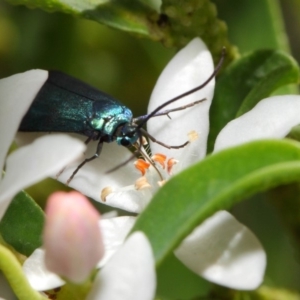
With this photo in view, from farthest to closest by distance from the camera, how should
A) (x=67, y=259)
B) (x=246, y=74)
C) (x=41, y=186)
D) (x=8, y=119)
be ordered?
(x=41, y=186) → (x=246, y=74) → (x=8, y=119) → (x=67, y=259)

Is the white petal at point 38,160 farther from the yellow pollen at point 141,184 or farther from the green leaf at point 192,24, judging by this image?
the green leaf at point 192,24

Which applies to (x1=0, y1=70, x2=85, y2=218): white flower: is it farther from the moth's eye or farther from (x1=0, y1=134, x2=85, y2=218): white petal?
the moth's eye

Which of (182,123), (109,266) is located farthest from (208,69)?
(109,266)

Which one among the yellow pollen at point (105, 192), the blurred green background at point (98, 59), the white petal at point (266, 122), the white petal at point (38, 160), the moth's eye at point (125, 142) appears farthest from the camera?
the blurred green background at point (98, 59)

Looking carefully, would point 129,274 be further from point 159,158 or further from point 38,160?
point 159,158

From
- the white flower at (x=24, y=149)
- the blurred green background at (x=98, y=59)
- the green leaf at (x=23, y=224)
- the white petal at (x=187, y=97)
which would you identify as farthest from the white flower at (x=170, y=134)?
the blurred green background at (x=98, y=59)

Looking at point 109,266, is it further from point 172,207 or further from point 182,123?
point 182,123

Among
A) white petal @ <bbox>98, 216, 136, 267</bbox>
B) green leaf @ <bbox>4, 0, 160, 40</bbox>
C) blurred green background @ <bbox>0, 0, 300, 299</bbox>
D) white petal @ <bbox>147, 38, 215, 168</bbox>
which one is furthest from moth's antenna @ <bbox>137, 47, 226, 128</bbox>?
blurred green background @ <bbox>0, 0, 300, 299</bbox>
